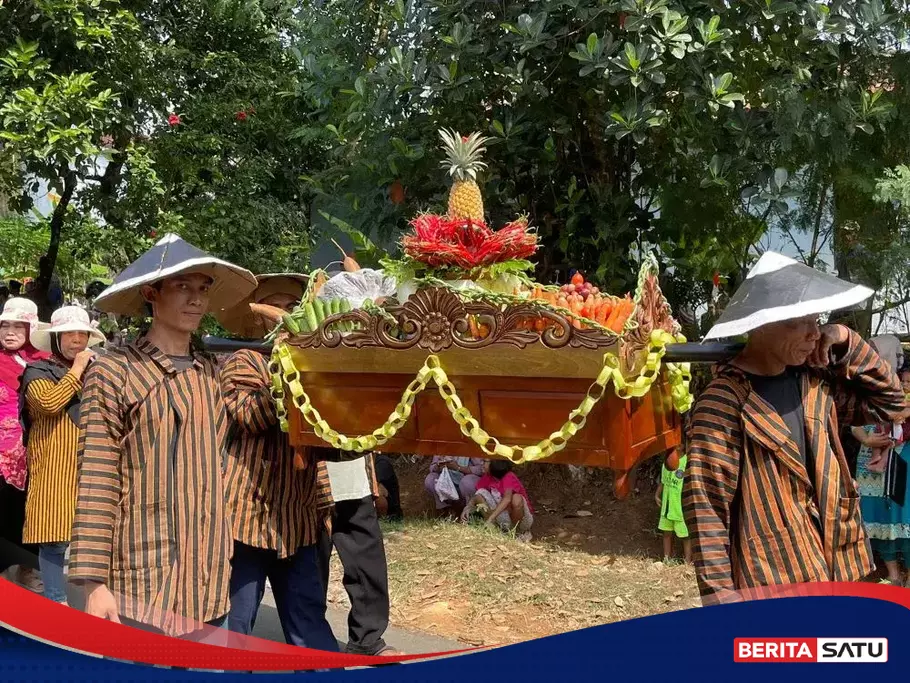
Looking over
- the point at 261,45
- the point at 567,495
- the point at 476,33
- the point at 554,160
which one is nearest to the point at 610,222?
the point at 554,160

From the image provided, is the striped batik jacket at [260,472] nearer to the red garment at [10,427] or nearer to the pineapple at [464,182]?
the pineapple at [464,182]

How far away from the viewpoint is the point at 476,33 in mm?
5934

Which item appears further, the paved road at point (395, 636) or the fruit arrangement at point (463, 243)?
the paved road at point (395, 636)

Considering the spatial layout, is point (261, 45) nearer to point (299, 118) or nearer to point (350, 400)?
point (299, 118)

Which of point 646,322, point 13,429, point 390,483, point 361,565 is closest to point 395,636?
point 361,565

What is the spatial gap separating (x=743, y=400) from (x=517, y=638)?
3.20 meters

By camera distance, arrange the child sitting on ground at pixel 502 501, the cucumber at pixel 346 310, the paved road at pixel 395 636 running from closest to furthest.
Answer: the cucumber at pixel 346 310 < the paved road at pixel 395 636 < the child sitting on ground at pixel 502 501

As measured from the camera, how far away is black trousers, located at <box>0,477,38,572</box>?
18.1 feet

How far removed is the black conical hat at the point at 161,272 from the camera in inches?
115

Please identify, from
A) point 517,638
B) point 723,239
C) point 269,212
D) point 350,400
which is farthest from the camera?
point 269,212

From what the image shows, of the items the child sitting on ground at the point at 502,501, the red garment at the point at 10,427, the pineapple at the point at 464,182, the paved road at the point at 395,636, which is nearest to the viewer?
the pineapple at the point at 464,182

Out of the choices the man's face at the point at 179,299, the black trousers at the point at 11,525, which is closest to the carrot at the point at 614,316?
the man's face at the point at 179,299

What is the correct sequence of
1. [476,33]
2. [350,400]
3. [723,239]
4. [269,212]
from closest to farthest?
[350,400], [476,33], [723,239], [269,212]

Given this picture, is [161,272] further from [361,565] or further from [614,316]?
[361,565]
